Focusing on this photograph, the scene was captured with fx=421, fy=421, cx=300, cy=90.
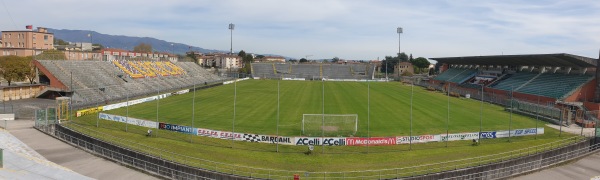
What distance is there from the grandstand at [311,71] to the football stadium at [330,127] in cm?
5163

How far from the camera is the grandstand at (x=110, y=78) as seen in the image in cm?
5688

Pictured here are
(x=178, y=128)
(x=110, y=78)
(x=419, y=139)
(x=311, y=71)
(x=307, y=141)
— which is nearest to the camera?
(x=307, y=141)

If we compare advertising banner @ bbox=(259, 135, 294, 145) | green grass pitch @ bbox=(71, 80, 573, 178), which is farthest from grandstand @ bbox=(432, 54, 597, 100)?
advertising banner @ bbox=(259, 135, 294, 145)

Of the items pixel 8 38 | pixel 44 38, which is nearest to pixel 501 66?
pixel 44 38

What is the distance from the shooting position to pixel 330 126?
121ft

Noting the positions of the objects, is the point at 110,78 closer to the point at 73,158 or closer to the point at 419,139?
the point at 73,158

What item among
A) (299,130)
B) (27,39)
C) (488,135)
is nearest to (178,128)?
(299,130)

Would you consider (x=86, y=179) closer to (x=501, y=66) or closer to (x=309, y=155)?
(x=309, y=155)

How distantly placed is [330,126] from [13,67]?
5731 cm

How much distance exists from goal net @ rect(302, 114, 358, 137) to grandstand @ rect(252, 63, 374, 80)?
8506 centimetres

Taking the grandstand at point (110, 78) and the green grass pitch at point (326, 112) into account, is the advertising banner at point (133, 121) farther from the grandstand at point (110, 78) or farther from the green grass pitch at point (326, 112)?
the grandstand at point (110, 78)

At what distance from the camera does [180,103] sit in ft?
178

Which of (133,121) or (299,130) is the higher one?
(133,121)

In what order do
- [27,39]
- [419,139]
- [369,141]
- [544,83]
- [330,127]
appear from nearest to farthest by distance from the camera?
[369,141] < [419,139] < [330,127] < [544,83] < [27,39]
